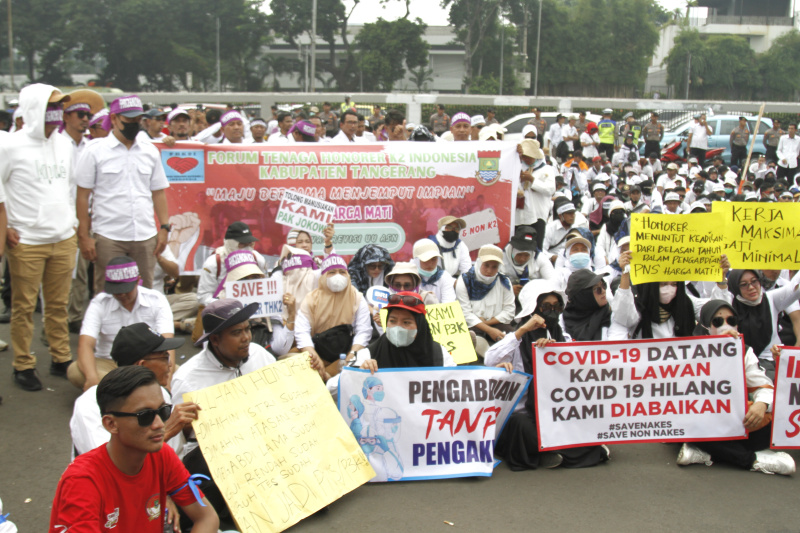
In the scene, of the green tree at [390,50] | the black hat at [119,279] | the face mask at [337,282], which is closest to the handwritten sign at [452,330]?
the face mask at [337,282]

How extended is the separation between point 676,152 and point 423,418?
19.8 meters

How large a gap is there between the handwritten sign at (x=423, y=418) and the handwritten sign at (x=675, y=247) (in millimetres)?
1379

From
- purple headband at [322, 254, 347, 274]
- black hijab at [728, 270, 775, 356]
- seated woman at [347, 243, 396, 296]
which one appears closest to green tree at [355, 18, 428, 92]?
seated woman at [347, 243, 396, 296]

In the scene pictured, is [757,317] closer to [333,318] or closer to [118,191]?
[333,318]

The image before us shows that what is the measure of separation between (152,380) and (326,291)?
3.31 m

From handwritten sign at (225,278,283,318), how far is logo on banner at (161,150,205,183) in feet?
7.75

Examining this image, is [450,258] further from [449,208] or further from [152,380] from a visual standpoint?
[152,380]

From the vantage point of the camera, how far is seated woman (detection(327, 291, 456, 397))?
4984 mm

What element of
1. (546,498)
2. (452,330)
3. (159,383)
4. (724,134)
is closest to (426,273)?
(452,330)

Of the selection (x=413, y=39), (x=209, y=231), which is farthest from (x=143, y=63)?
(x=209, y=231)

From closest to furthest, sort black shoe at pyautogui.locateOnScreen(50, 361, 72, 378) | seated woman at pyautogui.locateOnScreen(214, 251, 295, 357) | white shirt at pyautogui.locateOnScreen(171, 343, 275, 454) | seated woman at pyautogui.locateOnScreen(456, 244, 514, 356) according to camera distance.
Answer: white shirt at pyautogui.locateOnScreen(171, 343, 275, 454) → black shoe at pyautogui.locateOnScreen(50, 361, 72, 378) → seated woman at pyautogui.locateOnScreen(214, 251, 295, 357) → seated woman at pyautogui.locateOnScreen(456, 244, 514, 356)

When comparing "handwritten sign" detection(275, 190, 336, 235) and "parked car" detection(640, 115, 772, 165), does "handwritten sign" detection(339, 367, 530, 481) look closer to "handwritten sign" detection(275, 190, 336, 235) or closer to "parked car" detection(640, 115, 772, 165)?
"handwritten sign" detection(275, 190, 336, 235)

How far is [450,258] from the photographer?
796 centimetres

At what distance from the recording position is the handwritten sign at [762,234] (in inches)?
234
